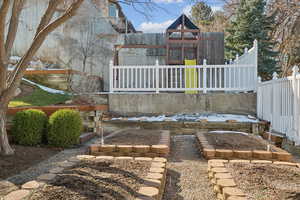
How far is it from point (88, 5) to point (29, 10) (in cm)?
294

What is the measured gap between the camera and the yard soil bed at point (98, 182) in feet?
6.76

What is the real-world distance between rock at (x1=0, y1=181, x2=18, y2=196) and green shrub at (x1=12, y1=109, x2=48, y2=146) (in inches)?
72.8

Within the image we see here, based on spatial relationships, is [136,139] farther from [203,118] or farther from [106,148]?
[203,118]

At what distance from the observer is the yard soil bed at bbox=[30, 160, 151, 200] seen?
81.1 inches

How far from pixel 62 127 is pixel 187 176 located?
259cm

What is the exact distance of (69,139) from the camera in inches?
188

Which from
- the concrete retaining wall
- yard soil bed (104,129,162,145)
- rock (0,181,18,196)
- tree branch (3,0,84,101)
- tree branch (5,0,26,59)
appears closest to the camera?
rock (0,181,18,196)

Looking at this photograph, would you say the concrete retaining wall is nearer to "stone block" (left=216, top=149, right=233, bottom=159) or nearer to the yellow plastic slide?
the yellow plastic slide

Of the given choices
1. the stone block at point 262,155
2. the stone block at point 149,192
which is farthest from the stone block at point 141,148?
the stone block at point 149,192

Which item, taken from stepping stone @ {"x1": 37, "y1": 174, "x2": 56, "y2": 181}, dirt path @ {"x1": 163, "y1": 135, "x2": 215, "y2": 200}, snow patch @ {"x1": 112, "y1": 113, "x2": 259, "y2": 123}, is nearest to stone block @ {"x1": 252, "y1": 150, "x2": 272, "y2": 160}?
dirt path @ {"x1": 163, "y1": 135, "x2": 215, "y2": 200}

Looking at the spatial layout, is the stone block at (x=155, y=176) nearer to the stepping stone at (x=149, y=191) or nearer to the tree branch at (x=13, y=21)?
the stepping stone at (x=149, y=191)

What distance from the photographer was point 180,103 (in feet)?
23.3

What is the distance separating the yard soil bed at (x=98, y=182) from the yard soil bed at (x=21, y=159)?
93cm

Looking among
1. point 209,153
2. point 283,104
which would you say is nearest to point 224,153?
point 209,153
